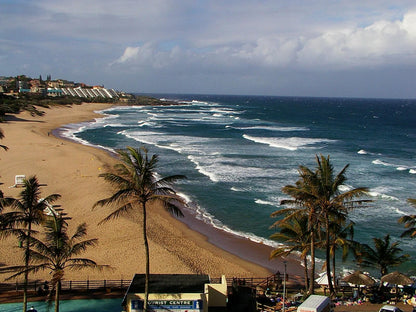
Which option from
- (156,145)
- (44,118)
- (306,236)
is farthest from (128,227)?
(44,118)

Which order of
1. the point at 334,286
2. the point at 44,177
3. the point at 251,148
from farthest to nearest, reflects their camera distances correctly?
the point at 251,148 → the point at 44,177 → the point at 334,286

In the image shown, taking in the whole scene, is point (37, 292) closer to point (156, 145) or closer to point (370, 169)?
point (370, 169)

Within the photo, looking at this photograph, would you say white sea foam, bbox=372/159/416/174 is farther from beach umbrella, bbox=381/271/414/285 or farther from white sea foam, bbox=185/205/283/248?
beach umbrella, bbox=381/271/414/285

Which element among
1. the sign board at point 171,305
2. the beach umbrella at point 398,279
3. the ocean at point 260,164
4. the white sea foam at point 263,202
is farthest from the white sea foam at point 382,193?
the sign board at point 171,305

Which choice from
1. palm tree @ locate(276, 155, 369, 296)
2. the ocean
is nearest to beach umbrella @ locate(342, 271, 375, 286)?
palm tree @ locate(276, 155, 369, 296)

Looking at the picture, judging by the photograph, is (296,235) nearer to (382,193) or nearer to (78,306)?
(78,306)

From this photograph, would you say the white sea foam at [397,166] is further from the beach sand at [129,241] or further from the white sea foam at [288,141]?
the beach sand at [129,241]
